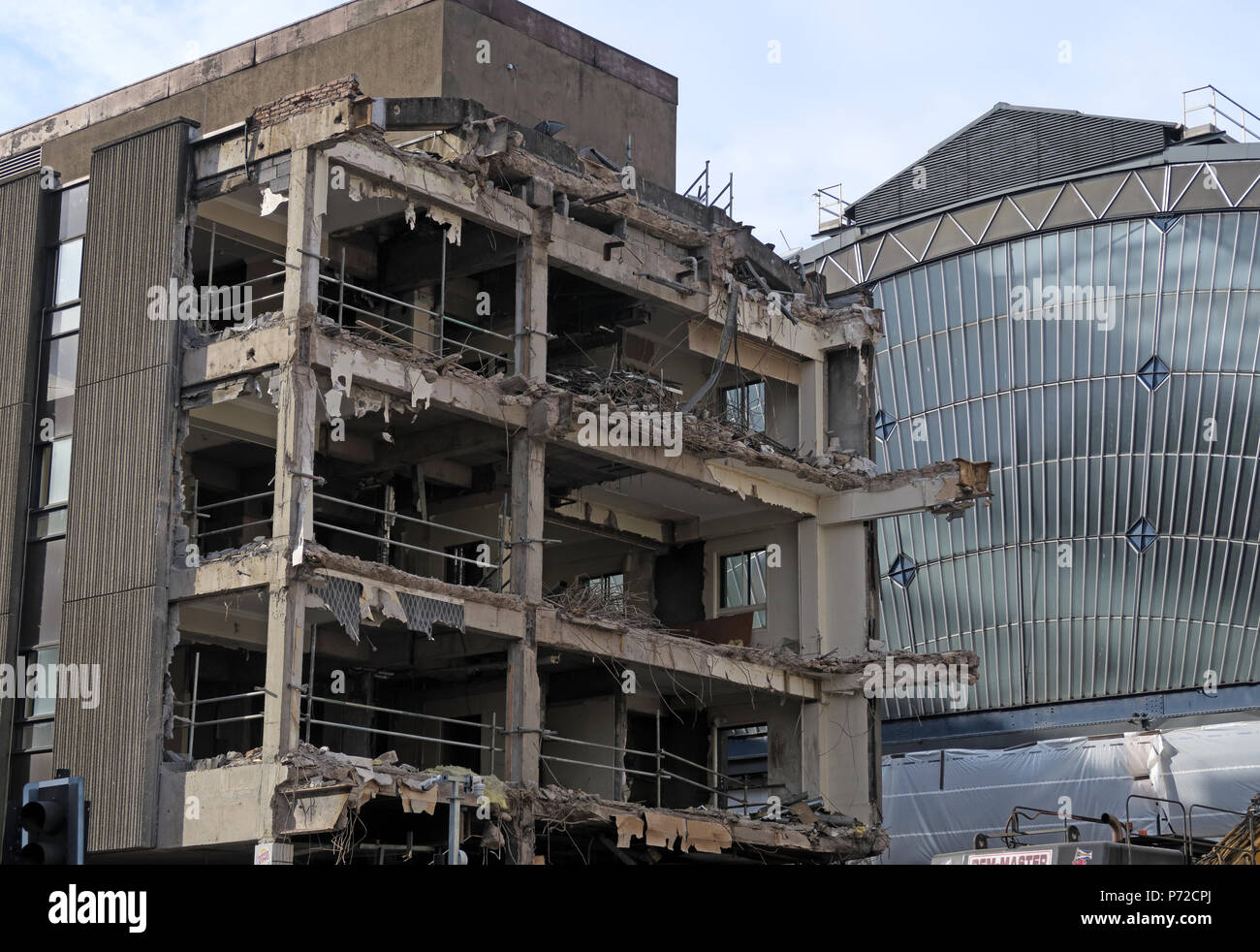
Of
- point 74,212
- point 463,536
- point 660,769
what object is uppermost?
point 74,212

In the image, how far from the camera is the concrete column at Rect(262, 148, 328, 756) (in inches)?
1053

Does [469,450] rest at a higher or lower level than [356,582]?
higher

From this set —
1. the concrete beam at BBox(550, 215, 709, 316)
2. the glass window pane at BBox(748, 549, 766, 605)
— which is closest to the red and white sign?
the concrete beam at BBox(550, 215, 709, 316)

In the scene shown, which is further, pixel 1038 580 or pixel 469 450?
pixel 1038 580

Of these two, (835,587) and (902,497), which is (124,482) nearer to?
(835,587)

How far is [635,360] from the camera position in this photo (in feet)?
123

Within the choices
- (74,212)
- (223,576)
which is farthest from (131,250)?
(223,576)

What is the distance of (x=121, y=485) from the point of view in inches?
1160

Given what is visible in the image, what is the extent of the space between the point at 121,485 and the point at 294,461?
12.0ft

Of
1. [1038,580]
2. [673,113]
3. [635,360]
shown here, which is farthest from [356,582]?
[1038,580]

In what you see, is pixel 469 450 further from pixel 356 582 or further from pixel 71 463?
pixel 71 463

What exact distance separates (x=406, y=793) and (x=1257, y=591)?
30386 mm

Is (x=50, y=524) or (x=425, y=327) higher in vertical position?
(x=425, y=327)

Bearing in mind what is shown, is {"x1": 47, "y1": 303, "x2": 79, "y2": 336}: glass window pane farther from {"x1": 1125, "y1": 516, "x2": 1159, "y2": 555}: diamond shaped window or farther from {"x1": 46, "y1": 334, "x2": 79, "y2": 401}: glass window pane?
{"x1": 1125, "y1": 516, "x2": 1159, "y2": 555}: diamond shaped window
